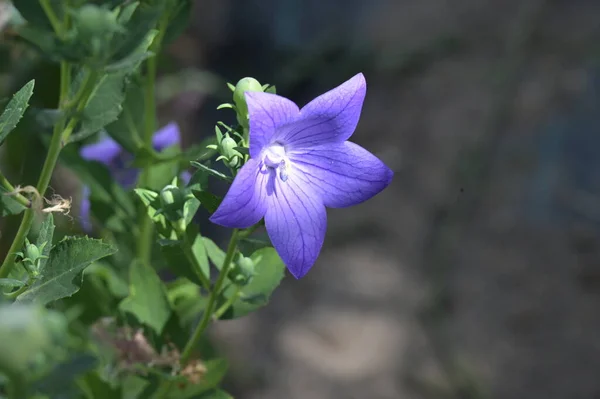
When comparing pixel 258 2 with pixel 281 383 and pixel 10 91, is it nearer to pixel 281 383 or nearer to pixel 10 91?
pixel 281 383

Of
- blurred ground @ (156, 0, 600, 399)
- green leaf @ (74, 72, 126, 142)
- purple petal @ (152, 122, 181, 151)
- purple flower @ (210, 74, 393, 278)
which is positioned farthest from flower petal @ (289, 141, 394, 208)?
blurred ground @ (156, 0, 600, 399)

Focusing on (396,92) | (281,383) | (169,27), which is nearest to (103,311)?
(169,27)

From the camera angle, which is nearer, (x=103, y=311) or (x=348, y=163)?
(x=348, y=163)

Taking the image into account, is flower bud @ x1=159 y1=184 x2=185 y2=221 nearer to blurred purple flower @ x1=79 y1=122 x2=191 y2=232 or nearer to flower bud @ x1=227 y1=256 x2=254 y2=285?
flower bud @ x1=227 y1=256 x2=254 y2=285

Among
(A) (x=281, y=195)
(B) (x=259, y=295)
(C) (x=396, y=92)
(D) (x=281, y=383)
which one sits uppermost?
(A) (x=281, y=195)

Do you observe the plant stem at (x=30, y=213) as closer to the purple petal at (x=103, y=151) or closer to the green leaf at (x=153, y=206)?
the green leaf at (x=153, y=206)

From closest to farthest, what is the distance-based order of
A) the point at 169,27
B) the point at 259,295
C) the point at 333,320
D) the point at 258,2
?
the point at 259,295 < the point at 169,27 < the point at 333,320 < the point at 258,2

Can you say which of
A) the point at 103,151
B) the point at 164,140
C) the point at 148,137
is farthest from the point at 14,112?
the point at 103,151

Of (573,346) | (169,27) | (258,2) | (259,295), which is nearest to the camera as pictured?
(259,295)
